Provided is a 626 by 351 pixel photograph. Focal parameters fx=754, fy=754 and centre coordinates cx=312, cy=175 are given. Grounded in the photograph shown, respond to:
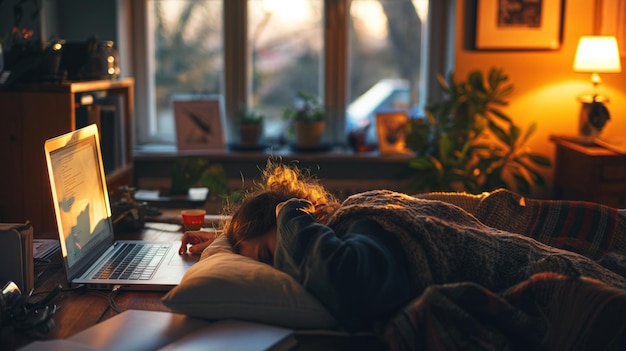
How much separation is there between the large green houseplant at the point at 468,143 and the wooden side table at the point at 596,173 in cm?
21

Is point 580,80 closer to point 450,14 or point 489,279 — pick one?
point 450,14

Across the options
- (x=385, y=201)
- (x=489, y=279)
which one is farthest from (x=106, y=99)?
(x=489, y=279)

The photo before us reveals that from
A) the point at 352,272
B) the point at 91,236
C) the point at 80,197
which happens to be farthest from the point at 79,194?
the point at 352,272

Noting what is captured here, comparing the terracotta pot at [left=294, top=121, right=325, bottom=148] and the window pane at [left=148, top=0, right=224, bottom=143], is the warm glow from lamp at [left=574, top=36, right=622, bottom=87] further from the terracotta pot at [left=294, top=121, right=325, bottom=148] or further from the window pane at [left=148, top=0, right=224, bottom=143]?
the window pane at [left=148, top=0, right=224, bottom=143]

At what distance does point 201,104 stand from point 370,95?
94cm

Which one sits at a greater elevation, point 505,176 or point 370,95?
point 370,95

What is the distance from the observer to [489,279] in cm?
138

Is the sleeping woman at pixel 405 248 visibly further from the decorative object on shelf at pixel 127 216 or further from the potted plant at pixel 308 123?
the potted plant at pixel 308 123

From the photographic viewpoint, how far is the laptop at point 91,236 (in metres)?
1.50

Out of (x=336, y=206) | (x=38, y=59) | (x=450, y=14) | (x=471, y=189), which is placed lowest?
(x=471, y=189)

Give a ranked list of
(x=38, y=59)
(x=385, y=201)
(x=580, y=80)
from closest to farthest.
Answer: (x=385, y=201) < (x=38, y=59) < (x=580, y=80)

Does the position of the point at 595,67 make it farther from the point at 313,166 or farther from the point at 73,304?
the point at 73,304

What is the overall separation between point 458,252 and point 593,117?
255cm

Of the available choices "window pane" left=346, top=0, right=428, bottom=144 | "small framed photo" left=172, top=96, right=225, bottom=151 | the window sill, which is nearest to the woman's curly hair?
the window sill
